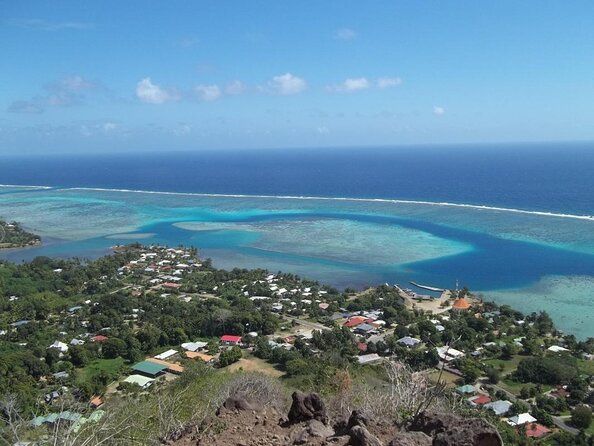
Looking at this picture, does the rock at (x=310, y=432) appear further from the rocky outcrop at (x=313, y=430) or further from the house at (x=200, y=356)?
the house at (x=200, y=356)

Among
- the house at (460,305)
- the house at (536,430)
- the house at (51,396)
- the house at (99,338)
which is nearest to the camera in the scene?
the house at (536,430)

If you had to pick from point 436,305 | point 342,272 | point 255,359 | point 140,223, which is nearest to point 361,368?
point 255,359

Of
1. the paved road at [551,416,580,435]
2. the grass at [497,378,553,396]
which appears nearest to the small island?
the grass at [497,378,553,396]

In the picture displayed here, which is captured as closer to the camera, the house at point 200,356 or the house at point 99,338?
the house at point 200,356

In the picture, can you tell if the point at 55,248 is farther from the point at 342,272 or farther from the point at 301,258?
the point at 342,272

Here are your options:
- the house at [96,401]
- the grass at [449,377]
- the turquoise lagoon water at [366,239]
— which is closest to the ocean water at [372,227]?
the turquoise lagoon water at [366,239]

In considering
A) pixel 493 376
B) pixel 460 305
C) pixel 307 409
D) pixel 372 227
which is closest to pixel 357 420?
pixel 307 409
